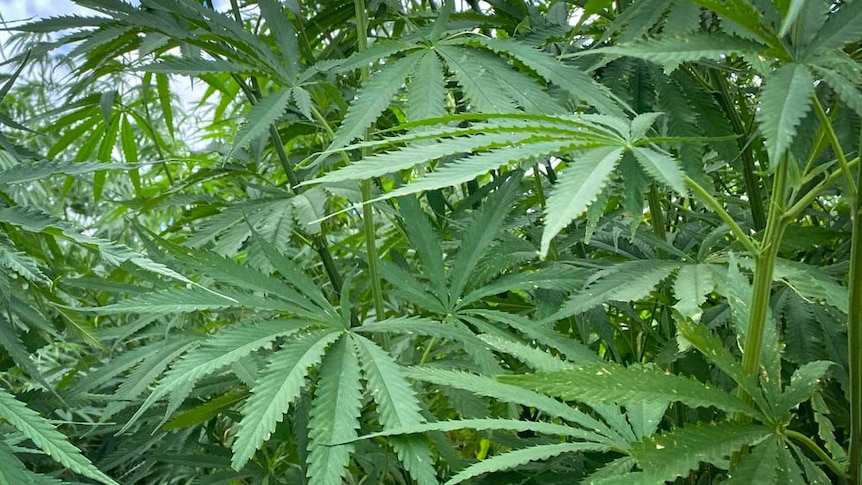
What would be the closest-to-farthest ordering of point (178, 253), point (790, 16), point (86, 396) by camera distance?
point (790, 16) → point (178, 253) → point (86, 396)

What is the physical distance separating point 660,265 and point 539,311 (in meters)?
0.09

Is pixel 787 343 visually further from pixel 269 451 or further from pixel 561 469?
pixel 269 451

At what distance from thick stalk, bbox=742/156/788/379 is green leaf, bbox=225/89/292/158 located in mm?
313

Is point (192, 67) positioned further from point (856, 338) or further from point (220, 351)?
point (856, 338)

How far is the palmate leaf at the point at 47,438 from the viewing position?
39 cm

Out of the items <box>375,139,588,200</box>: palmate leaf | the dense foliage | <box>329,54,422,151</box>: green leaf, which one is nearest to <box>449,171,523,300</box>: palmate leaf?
the dense foliage

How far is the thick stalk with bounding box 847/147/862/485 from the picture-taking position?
341 millimetres

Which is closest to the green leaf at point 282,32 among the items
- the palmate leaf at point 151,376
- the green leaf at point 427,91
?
the green leaf at point 427,91

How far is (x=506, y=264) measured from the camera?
0.58 metres

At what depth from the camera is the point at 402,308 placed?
2.70 ft

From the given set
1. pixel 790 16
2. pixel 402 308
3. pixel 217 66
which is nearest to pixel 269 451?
pixel 402 308

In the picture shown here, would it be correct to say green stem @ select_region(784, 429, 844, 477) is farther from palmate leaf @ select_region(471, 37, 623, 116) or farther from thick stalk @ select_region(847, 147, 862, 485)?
palmate leaf @ select_region(471, 37, 623, 116)

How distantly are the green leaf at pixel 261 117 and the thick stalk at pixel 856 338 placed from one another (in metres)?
0.35

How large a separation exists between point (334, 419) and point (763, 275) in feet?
0.75
